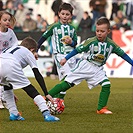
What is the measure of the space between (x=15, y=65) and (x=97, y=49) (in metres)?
2.12

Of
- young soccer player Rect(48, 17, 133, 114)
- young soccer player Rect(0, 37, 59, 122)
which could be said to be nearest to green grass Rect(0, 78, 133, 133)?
young soccer player Rect(0, 37, 59, 122)

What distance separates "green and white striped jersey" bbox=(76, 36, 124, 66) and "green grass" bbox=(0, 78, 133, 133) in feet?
3.20

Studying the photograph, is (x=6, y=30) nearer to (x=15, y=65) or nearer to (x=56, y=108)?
(x=56, y=108)

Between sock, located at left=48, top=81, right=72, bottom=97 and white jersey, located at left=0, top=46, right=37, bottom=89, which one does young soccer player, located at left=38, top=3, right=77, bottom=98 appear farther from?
white jersey, located at left=0, top=46, right=37, bottom=89

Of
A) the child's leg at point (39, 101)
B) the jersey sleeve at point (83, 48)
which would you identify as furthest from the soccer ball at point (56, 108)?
the child's leg at point (39, 101)

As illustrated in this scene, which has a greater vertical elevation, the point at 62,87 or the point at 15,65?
the point at 15,65

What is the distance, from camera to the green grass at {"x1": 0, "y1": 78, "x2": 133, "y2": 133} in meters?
8.77

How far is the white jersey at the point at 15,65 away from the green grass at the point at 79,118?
2.08ft

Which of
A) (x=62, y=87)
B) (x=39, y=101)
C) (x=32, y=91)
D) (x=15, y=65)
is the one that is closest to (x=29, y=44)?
(x=15, y=65)

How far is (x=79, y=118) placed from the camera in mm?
10148

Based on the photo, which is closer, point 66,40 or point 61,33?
point 66,40

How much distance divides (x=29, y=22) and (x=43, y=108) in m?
15.4

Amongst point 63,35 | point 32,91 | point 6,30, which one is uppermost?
point 6,30

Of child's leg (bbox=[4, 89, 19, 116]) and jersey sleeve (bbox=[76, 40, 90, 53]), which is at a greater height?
jersey sleeve (bbox=[76, 40, 90, 53])
